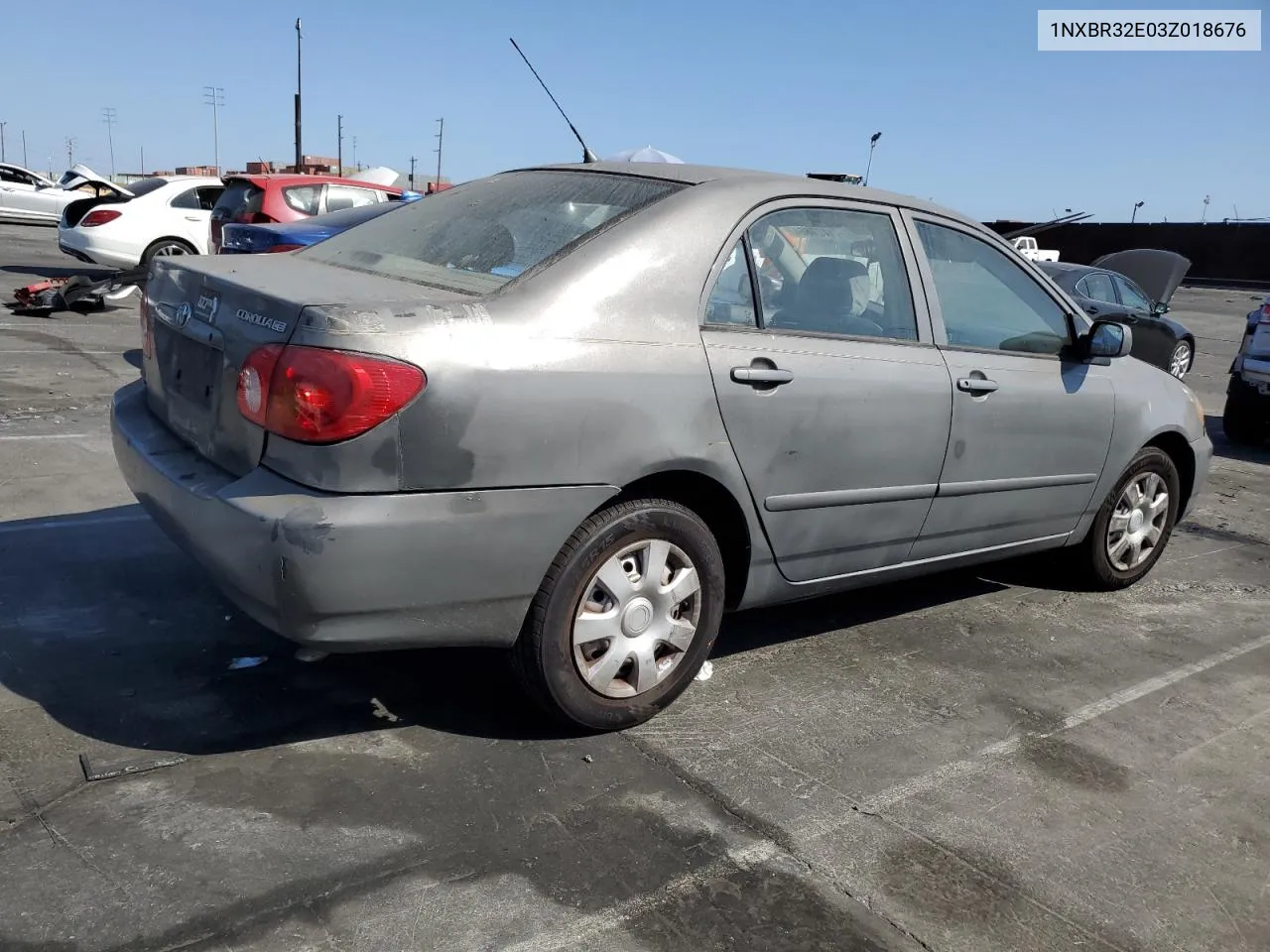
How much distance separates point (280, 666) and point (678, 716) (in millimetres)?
1288

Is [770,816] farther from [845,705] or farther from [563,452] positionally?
[563,452]

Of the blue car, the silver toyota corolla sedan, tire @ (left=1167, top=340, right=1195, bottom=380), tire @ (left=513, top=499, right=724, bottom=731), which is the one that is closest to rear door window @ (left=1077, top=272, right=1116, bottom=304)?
tire @ (left=1167, top=340, right=1195, bottom=380)

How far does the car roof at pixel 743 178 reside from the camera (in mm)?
3631

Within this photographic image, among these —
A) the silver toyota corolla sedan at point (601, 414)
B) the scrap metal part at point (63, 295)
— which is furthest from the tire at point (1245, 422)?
the scrap metal part at point (63, 295)

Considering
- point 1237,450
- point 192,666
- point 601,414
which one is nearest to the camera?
point 601,414

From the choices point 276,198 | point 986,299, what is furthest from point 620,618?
point 276,198

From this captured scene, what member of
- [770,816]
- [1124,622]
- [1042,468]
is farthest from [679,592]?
[1124,622]

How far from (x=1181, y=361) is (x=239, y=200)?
38.9 feet

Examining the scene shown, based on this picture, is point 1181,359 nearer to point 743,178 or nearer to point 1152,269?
point 1152,269

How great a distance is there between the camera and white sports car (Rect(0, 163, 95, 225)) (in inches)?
1115

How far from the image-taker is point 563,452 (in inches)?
117

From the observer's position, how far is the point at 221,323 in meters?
3.06

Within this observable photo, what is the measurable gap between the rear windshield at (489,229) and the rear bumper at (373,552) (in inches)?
25.9

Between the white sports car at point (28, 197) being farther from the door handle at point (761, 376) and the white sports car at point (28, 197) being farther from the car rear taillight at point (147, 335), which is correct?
the door handle at point (761, 376)
